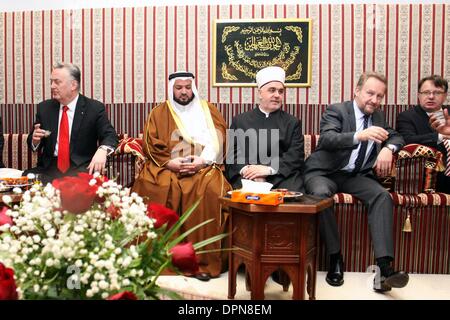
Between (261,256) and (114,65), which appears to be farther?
(114,65)

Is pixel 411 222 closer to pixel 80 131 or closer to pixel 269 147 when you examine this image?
pixel 269 147

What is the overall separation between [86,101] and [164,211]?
335cm

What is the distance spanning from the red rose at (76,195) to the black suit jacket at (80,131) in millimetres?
3101

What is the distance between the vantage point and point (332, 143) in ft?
12.6

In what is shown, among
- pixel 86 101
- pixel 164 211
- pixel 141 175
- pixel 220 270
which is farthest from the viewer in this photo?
pixel 86 101

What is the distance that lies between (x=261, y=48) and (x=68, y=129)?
7.21 ft

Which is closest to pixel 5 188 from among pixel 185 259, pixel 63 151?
pixel 63 151

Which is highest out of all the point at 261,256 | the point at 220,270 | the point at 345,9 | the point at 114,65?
the point at 345,9

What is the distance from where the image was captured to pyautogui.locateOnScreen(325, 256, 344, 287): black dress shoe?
3.49m

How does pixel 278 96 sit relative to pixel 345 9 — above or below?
below

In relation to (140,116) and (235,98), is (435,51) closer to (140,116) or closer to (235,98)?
(235,98)

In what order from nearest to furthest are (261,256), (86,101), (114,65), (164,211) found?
(164,211) → (261,256) → (86,101) → (114,65)
